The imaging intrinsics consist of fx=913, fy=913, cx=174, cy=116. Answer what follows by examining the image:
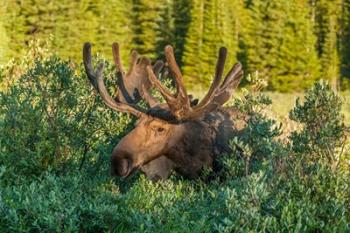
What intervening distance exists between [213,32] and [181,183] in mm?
52439

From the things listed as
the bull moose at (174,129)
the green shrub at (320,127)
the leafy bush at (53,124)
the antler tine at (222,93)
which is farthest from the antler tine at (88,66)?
the green shrub at (320,127)

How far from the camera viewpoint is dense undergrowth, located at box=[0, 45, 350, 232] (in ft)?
21.7

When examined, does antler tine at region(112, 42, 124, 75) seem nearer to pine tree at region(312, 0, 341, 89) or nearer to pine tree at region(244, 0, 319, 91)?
pine tree at region(244, 0, 319, 91)

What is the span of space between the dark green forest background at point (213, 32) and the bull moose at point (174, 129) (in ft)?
154

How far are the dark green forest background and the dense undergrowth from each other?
153 ft

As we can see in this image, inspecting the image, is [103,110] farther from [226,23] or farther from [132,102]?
[226,23]

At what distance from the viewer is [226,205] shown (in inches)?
257

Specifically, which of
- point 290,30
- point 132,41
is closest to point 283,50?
point 290,30

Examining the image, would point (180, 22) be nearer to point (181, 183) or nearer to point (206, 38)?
point (206, 38)

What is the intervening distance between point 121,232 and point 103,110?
109 inches

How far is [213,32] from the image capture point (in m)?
60.4

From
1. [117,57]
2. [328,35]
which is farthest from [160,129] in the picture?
[328,35]

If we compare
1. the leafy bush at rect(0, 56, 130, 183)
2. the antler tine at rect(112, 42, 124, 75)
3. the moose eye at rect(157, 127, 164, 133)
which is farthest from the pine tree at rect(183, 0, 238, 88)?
the moose eye at rect(157, 127, 164, 133)

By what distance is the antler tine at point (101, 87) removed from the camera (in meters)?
8.59
